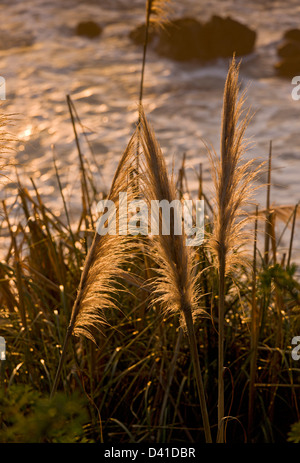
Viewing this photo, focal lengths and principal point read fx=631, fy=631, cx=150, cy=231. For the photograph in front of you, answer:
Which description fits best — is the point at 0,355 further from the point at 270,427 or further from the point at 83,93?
the point at 83,93

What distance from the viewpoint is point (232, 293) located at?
234cm

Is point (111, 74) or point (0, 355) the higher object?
point (111, 74)

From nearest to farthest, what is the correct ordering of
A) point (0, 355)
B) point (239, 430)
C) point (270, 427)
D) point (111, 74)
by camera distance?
point (0, 355) < point (270, 427) < point (239, 430) < point (111, 74)

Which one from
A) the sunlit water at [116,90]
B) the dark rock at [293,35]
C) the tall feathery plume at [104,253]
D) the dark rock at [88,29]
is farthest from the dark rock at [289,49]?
the tall feathery plume at [104,253]

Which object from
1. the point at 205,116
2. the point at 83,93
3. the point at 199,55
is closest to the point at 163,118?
the point at 205,116

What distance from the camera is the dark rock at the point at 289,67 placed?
8617mm

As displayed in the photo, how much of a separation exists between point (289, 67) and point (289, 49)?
42 centimetres

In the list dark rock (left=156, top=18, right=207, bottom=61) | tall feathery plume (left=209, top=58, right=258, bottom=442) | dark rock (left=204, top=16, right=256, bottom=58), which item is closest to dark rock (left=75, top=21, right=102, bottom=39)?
dark rock (left=156, top=18, right=207, bottom=61)

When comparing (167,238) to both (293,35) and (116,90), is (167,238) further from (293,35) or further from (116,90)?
(293,35)

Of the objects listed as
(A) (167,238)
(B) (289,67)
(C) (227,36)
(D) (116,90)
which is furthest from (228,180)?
(C) (227,36)

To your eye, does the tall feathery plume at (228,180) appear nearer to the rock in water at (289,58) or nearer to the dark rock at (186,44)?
the rock in water at (289,58)

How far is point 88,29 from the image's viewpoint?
1026 cm

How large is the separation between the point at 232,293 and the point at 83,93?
6068 millimetres

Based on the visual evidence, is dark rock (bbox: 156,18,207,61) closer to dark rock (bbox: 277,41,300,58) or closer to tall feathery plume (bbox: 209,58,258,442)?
dark rock (bbox: 277,41,300,58)
